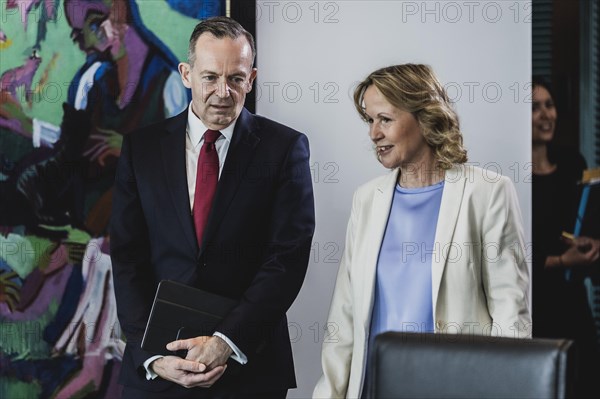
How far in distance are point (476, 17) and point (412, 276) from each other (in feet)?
3.91

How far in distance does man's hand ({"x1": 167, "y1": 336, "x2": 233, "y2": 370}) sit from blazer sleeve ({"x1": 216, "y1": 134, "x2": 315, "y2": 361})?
38 millimetres

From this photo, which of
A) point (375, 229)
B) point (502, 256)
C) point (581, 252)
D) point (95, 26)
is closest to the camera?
point (502, 256)

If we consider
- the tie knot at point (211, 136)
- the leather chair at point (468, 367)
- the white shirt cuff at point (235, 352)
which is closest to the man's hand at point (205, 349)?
the white shirt cuff at point (235, 352)

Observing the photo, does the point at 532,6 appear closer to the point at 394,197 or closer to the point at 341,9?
the point at 341,9

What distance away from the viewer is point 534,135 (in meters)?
3.43

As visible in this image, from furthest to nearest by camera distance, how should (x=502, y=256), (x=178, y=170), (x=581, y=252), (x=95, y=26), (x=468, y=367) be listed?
(x=95, y=26) < (x=581, y=252) < (x=178, y=170) < (x=502, y=256) < (x=468, y=367)

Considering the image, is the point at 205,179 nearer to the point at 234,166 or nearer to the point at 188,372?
the point at 234,166

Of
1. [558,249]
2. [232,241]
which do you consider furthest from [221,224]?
[558,249]

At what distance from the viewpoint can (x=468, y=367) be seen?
166 cm

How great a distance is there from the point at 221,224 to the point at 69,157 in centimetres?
87

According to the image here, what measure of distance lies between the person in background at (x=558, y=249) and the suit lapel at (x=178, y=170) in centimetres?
127

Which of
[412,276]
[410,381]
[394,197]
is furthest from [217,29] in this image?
[410,381]

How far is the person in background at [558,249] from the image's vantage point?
3.38 metres

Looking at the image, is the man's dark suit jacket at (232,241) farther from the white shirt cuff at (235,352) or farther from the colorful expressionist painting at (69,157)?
the colorful expressionist painting at (69,157)
